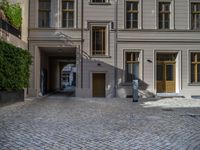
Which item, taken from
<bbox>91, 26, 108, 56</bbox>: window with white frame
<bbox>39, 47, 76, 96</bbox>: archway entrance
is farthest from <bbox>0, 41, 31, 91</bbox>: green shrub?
<bbox>91, 26, 108, 56</bbox>: window with white frame

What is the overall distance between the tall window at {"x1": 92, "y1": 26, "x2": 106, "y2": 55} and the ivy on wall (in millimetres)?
5712

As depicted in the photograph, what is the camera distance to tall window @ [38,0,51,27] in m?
23.2

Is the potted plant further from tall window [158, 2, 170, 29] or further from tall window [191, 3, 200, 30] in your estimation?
tall window [191, 3, 200, 30]

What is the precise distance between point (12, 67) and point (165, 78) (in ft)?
39.9

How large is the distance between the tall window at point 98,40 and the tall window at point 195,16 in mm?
6828

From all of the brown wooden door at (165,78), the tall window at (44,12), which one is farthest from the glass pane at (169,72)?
the tall window at (44,12)

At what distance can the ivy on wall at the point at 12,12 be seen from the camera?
18859 millimetres

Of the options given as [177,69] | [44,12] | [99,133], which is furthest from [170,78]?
[99,133]

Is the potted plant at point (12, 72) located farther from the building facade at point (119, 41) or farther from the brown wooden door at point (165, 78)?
the brown wooden door at point (165, 78)

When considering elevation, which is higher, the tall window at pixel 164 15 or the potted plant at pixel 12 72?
the tall window at pixel 164 15

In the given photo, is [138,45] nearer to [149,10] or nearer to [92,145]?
[149,10]

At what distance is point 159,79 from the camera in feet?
77.8

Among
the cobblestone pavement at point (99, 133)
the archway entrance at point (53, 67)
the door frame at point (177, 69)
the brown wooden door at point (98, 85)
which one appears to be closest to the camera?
the cobblestone pavement at point (99, 133)

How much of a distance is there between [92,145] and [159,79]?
17.6 meters
